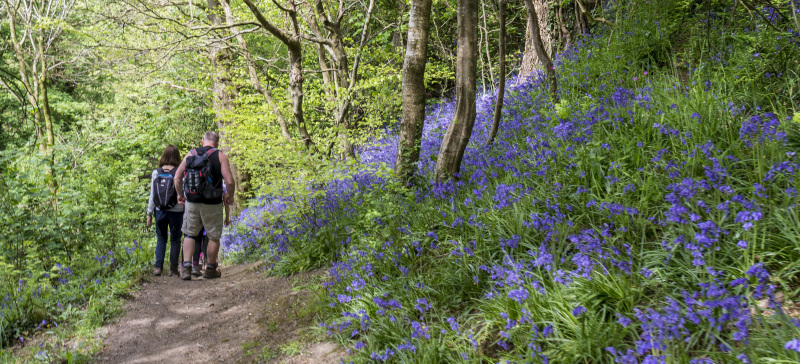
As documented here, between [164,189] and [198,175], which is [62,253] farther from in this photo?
[198,175]

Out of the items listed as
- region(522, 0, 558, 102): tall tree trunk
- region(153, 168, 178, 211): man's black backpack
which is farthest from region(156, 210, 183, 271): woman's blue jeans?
region(522, 0, 558, 102): tall tree trunk

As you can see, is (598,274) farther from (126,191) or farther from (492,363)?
(126,191)

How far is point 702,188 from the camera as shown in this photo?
9.18 ft

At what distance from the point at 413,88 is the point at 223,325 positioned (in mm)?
3466

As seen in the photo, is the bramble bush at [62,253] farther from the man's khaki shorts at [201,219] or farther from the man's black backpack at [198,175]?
the man's black backpack at [198,175]

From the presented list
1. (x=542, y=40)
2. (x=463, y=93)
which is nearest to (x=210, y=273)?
(x=463, y=93)

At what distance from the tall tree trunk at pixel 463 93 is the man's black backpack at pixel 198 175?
3.38 m

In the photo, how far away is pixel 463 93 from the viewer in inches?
206

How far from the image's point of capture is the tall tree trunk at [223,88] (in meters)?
10.4

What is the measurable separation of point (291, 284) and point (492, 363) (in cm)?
368

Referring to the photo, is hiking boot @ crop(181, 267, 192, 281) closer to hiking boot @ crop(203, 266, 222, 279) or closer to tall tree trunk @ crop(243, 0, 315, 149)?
hiking boot @ crop(203, 266, 222, 279)

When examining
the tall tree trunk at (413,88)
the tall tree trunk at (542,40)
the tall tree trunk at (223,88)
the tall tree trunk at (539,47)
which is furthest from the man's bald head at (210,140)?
the tall tree trunk at (542,40)

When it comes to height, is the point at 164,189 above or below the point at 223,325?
above

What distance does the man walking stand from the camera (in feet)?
21.3
